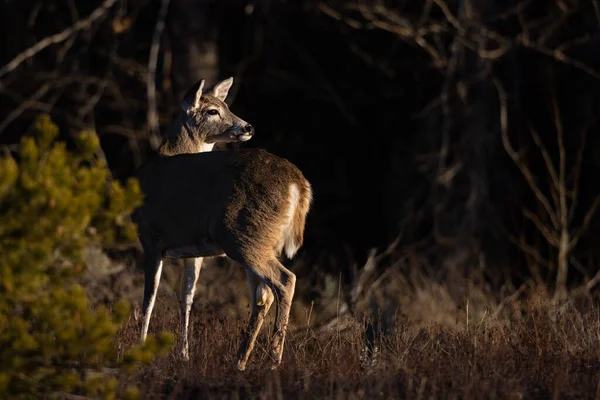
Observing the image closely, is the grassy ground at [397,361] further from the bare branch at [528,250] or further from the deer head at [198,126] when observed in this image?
the bare branch at [528,250]

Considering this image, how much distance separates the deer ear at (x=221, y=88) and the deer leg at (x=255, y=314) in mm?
2159

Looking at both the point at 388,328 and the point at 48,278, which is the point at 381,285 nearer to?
the point at 388,328

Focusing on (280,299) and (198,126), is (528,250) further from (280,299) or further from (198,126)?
(280,299)

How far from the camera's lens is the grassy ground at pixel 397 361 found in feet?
18.2

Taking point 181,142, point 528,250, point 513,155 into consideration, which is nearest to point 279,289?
point 181,142

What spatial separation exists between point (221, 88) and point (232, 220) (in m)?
2.43

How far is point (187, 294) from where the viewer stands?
24.8ft

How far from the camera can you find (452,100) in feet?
45.6

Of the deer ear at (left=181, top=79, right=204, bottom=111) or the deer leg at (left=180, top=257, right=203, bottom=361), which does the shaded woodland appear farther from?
the deer ear at (left=181, top=79, right=204, bottom=111)

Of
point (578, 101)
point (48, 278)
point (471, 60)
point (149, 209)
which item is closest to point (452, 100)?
point (471, 60)

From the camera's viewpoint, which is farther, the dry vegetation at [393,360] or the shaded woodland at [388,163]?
the shaded woodland at [388,163]

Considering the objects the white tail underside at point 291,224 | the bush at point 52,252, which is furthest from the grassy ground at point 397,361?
the bush at point 52,252

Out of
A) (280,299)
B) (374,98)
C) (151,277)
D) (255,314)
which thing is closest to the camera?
(280,299)

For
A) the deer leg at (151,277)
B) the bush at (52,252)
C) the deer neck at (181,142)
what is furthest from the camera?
the deer neck at (181,142)
